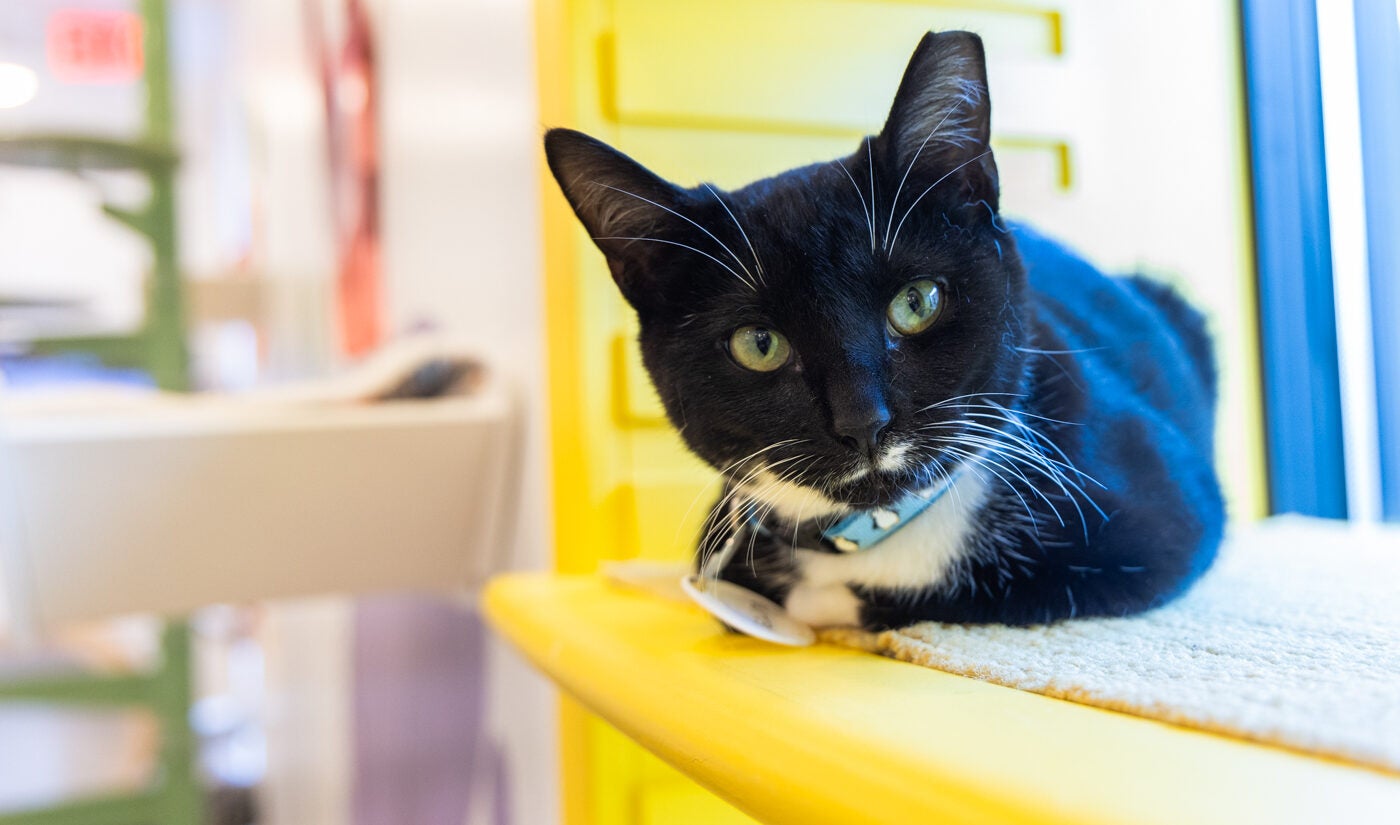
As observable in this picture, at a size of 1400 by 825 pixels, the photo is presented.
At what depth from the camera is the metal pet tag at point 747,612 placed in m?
0.47

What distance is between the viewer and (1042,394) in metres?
0.50

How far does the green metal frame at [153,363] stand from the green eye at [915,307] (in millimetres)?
1397

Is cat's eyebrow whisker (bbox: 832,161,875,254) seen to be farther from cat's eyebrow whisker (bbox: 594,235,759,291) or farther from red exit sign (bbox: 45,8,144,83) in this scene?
red exit sign (bbox: 45,8,144,83)

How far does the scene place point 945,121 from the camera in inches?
16.4

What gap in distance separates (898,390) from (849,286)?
49 millimetres

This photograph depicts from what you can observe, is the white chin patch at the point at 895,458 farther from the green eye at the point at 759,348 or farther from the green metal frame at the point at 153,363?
the green metal frame at the point at 153,363

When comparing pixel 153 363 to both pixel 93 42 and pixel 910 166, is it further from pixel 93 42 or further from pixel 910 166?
pixel 93 42

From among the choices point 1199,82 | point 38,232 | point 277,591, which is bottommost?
point 277,591

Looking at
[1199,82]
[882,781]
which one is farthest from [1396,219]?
[882,781]

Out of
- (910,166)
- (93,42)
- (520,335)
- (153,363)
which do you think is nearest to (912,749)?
(910,166)

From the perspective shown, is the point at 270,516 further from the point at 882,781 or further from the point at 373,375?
the point at 882,781

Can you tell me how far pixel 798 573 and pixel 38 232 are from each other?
578 cm

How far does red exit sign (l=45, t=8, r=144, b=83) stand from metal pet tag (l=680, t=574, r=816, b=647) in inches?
115

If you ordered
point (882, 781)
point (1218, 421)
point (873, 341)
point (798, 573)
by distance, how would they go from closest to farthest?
point (882, 781) → point (873, 341) → point (798, 573) → point (1218, 421)
